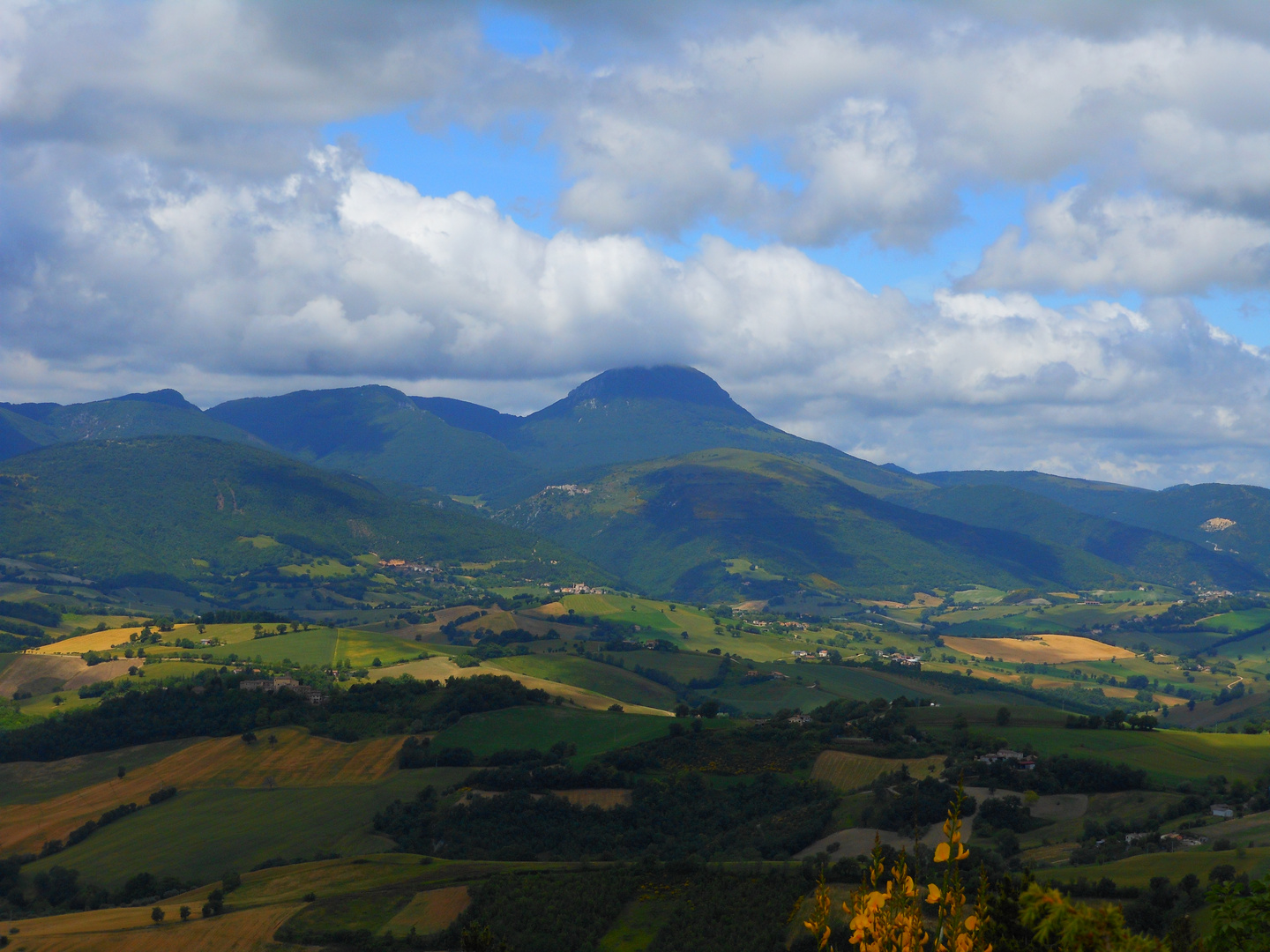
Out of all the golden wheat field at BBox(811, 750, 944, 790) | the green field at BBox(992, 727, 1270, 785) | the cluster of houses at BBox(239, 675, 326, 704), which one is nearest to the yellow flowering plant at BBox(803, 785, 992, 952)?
the golden wheat field at BBox(811, 750, 944, 790)

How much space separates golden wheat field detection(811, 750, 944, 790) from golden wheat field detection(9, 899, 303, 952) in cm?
6975

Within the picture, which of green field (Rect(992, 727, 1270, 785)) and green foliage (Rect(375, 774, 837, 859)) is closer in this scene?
green foliage (Rect(375, 774, 837, 859))

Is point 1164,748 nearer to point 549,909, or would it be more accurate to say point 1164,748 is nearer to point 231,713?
point 549,909

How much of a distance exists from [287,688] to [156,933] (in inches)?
4028

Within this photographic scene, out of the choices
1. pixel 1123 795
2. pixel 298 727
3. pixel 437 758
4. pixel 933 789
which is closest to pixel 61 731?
pixel 298 727

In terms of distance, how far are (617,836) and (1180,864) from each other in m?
58.7

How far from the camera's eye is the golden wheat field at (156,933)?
81.4 metres

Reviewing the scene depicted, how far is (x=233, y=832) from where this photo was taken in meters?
128

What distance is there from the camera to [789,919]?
76625 mm

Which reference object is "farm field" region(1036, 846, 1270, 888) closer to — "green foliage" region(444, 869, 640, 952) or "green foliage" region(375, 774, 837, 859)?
"green foliage" region(444, 869, 640, 952)

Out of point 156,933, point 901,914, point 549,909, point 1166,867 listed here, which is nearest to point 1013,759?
point 1166,867

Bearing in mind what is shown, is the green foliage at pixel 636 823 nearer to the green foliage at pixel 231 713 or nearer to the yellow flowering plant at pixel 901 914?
the green foliage at pixel 231 713

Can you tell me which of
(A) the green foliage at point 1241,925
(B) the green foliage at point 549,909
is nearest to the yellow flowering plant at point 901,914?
(A) the green foliage at point 1241,925

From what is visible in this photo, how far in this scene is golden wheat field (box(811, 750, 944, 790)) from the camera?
443ft
